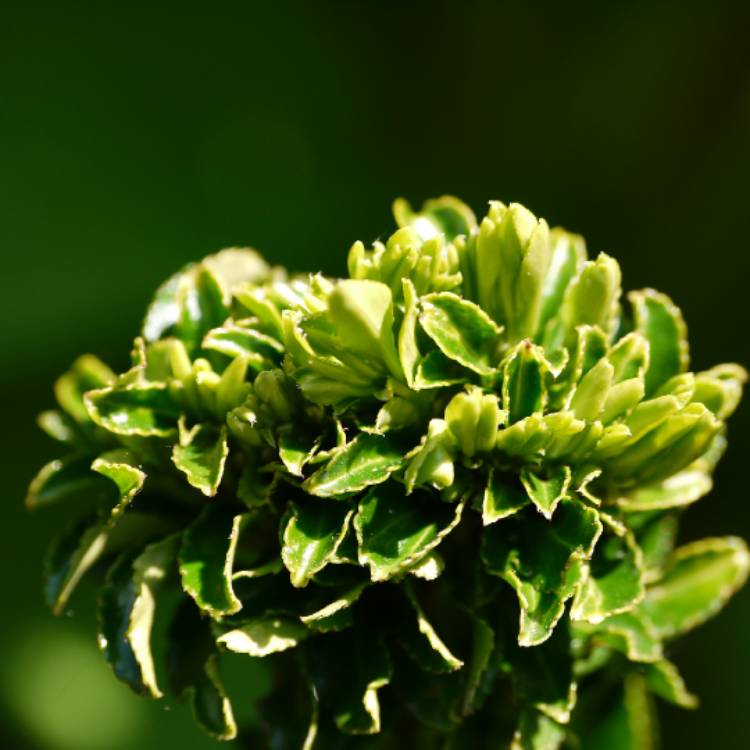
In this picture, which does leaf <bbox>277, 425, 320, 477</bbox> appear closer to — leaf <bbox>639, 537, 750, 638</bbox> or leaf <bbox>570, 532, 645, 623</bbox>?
leaf <bbox>570, 532, 645, 623</bbox>

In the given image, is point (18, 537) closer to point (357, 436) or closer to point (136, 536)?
point (136, 536)

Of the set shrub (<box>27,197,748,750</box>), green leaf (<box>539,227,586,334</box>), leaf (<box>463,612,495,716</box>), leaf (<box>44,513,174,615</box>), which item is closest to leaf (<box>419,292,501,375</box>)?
shrub (<box>27,197,748,750</box>)

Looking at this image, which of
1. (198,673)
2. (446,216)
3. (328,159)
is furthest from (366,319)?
(328,159)

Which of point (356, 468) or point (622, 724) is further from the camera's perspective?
point (622, 724)

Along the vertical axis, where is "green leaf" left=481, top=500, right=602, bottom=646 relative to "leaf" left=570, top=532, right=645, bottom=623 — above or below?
above

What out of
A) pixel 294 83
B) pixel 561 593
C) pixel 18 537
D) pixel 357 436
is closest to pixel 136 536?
pixel 357 436

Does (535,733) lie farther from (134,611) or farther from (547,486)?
(134,611)

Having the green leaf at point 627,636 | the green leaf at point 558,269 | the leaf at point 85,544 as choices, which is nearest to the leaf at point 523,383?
the green leaf at point 558,269

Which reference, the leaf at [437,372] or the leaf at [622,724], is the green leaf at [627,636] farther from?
the leaf at [437,372]
